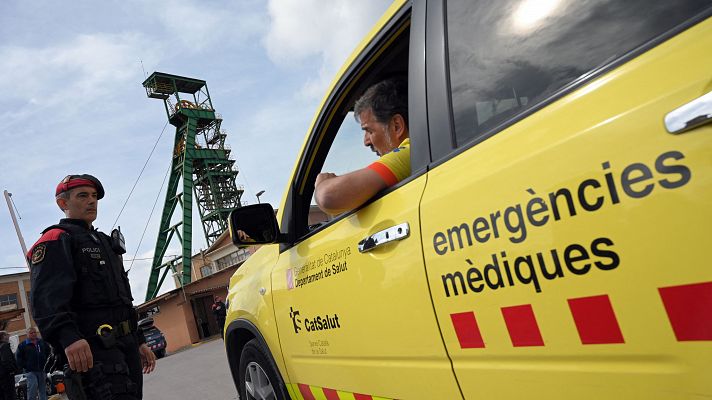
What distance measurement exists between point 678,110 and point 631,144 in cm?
9

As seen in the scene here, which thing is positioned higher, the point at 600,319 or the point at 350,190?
the point at 350,190

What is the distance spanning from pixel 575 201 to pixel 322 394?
1.49 metres

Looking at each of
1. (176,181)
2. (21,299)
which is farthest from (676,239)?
(21,299)

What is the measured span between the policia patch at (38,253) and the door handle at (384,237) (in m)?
1.96

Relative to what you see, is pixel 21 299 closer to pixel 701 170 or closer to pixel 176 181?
pixel 176 181

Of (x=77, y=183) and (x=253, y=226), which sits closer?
(x=253, y=226)

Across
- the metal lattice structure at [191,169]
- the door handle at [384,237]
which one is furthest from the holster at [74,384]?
the metal lattice structure at [191,169]

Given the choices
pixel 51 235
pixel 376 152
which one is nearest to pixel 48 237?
pixel 51 235

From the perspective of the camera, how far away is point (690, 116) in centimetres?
79

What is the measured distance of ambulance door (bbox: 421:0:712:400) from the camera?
820mm

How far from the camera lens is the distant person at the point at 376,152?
1.68 meters

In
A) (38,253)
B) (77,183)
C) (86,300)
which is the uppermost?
(77,183)

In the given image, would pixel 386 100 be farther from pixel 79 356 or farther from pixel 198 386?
pixel 198 386

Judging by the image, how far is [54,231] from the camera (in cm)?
277
